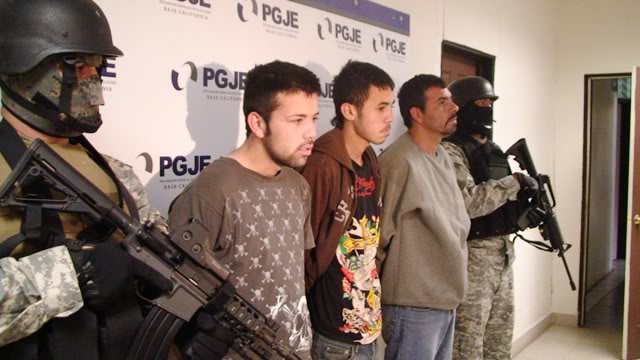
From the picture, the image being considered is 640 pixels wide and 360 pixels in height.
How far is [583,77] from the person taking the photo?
474 centimetres

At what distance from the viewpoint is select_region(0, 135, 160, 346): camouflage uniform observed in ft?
3.38

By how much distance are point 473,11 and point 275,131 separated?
7.65 ft

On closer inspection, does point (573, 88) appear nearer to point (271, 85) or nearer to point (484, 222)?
point (484, 222)

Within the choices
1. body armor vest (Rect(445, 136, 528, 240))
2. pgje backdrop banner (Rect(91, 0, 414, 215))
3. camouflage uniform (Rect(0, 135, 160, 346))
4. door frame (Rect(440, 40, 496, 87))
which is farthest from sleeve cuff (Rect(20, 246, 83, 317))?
door frame (Rect(440, 40, 496, 87))

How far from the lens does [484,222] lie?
2.78m

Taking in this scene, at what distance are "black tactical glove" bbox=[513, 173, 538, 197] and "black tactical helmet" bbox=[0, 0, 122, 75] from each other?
211 centimetres

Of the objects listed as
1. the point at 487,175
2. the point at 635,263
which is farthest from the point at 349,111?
the point at 635,263

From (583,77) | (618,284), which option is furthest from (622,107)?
(583,77)

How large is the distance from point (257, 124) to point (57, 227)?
612 millimetres

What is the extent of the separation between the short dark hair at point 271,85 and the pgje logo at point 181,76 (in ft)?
0.70

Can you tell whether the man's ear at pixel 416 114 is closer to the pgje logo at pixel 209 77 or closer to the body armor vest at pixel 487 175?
the body armor vest at pixel 487 175

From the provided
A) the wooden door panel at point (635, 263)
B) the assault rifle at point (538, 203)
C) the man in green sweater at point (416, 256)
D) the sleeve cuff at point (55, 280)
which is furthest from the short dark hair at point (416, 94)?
→ the wooden door panel at point (635, 263)

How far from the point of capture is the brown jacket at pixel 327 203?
1.83 metres

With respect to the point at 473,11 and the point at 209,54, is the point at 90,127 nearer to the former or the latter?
the point at 209,54
